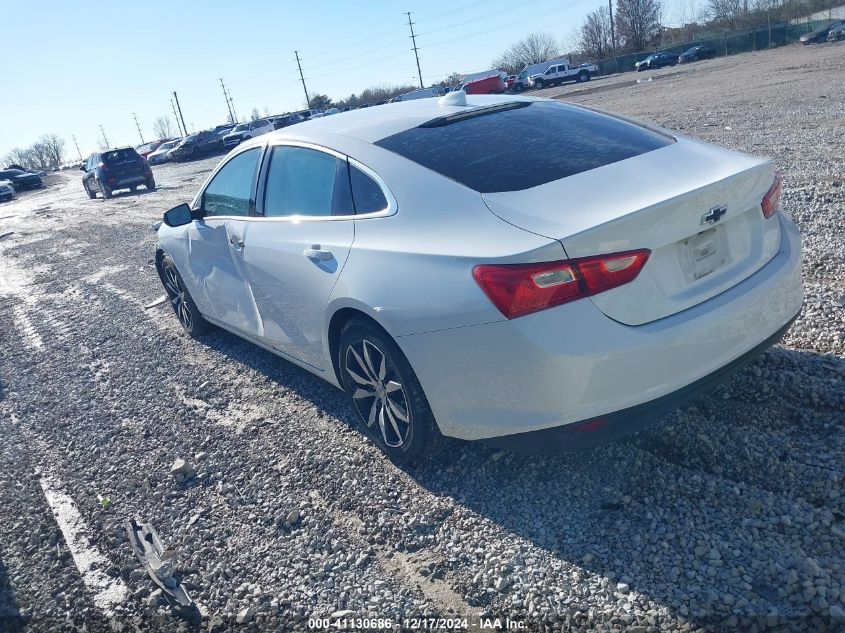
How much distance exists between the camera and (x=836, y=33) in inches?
1681

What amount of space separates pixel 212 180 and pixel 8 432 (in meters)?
2.34

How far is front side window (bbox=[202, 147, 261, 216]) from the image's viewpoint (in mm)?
4477

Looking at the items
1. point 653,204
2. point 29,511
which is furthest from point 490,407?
point 29,511

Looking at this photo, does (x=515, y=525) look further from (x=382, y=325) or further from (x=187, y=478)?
(x=187, y=478)

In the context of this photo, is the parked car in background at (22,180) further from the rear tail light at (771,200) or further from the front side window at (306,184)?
the rear tail light at (771,200)

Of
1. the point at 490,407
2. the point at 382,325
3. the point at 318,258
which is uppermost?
the point at 318,258

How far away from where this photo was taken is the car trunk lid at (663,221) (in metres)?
2.54

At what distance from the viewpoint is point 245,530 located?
10.5 ft

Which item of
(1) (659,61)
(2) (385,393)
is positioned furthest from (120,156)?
(1) (659,61)

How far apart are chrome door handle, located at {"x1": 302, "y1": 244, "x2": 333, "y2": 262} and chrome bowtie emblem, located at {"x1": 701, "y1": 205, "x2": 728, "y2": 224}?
1.76 metres

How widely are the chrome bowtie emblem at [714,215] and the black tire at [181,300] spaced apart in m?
4.30

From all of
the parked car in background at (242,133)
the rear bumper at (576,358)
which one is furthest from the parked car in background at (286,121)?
the rear bumper at (576,358)

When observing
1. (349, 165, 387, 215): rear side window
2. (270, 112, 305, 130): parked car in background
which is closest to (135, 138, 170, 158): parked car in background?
(270, 112, 305, 130): parked car in background

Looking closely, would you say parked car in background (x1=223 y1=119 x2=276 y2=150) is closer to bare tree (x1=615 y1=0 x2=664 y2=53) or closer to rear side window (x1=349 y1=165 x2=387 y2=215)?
rear side window (x1=349 y1=165 x2=387 y2=215)
